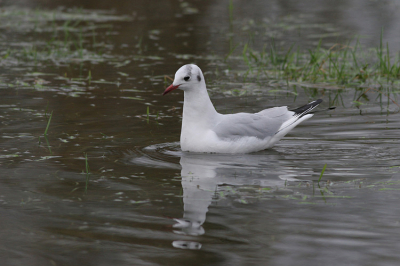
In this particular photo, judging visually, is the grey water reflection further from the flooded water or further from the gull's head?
the gull's head

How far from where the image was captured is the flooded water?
4.66 metres

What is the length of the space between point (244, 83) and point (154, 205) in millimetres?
6798

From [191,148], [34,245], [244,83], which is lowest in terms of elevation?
[34,245]

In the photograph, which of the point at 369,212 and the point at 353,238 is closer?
the point at 353,238

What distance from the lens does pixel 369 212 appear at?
17.4ft

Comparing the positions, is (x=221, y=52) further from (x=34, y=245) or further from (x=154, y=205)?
(x=34, y=245)

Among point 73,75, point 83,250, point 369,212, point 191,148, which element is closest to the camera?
point 83,250

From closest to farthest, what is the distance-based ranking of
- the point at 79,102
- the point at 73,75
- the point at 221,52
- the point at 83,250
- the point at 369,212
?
the point at 83,250, the point at 369,212, the point at 79,102, the point at 73,75, the point at 221,52

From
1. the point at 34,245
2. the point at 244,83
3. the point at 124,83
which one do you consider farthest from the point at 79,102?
the point at 34,245

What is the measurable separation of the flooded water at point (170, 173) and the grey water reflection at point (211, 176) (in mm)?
16

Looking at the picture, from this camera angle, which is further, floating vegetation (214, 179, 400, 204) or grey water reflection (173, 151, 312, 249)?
floating vegetation (214, 179, 400, 204)

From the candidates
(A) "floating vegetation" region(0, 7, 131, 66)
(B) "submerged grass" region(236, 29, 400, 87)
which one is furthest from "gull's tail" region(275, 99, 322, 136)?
(A) "floating vegetation" region(0, 7, 131, 66)

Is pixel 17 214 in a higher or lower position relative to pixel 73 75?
lower

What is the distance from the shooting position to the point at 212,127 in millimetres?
7684
